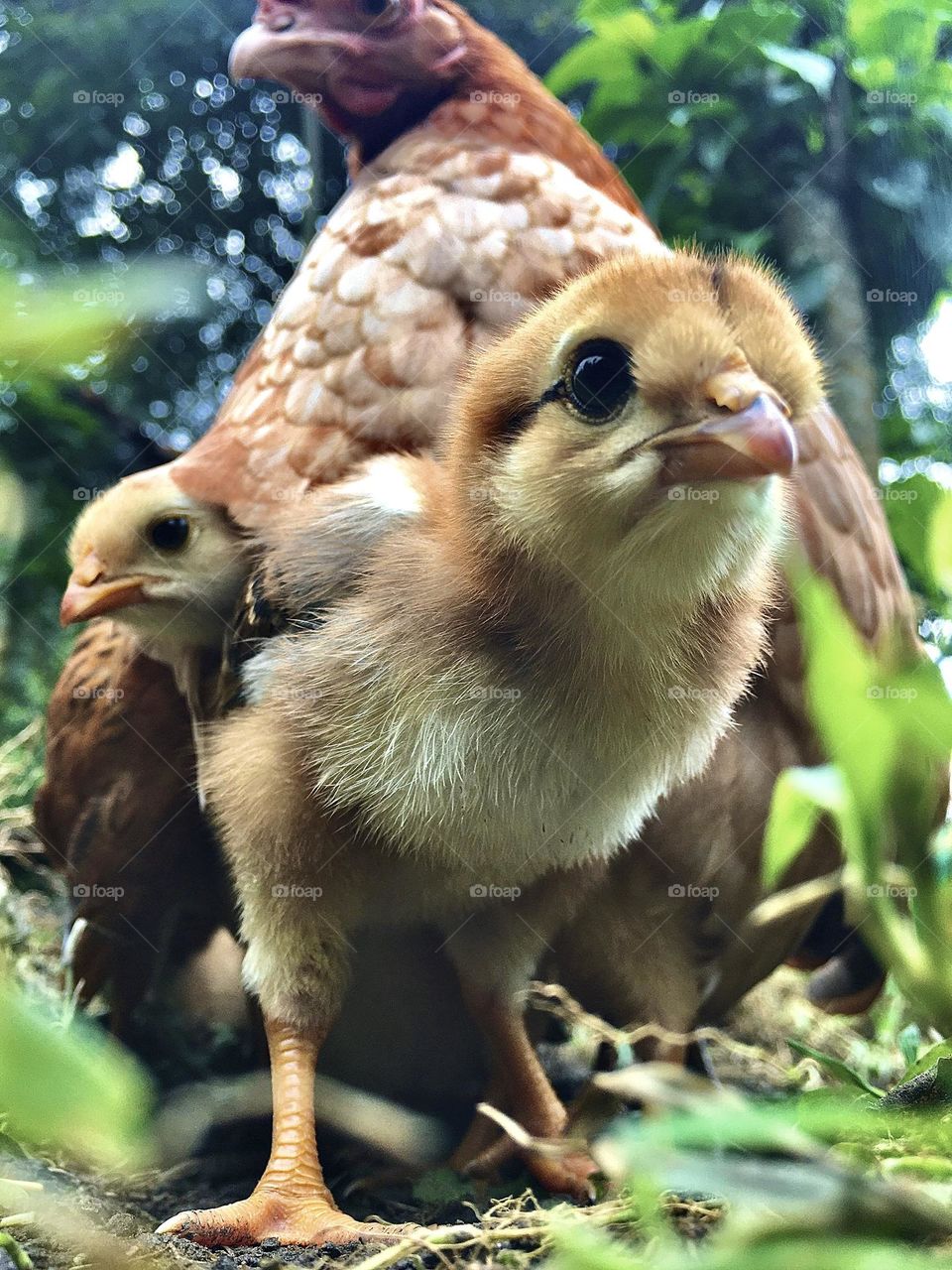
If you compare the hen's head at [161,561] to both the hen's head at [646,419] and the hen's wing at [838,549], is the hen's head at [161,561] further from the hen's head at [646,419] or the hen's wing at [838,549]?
the hen's wing at [838,549]

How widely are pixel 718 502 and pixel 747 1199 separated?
655 mm

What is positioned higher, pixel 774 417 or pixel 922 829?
pixel 774 417

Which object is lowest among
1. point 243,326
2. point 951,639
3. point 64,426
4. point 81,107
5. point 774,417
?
point 951,639

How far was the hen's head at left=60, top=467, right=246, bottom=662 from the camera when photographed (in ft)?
4.52

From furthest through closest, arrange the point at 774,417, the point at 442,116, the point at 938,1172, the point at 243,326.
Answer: the point at 243,326 < the point at 442,116 < the point at 774,417 < the point at 938,1172

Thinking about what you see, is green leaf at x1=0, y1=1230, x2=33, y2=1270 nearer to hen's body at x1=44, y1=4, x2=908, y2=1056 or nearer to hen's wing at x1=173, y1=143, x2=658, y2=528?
hen's body at x1=44, y1=4, x2=908, y2=1056

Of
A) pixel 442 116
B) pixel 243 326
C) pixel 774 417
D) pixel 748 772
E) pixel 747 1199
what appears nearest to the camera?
pixel 747 1199

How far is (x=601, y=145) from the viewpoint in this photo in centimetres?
178

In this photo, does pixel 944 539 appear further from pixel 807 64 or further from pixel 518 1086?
pixel 807 64

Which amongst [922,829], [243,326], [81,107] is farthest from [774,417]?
[81,107]

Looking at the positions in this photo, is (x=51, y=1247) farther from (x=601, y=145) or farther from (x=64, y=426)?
(x=601, y=145)

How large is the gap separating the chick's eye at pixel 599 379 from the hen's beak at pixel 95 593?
2.09ft

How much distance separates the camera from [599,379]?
102 centimetres

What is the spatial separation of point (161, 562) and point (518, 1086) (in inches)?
30.9
